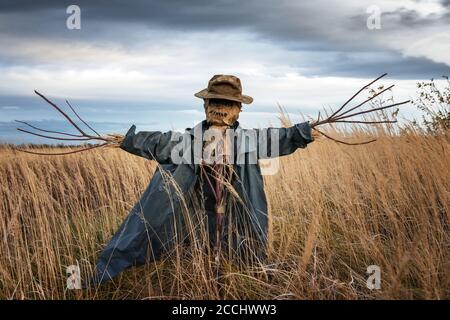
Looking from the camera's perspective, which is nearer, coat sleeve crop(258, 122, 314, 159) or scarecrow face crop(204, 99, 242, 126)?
coat sleeve crop(258, 122, 314, 159)

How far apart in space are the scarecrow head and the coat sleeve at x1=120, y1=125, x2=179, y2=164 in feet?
1.06

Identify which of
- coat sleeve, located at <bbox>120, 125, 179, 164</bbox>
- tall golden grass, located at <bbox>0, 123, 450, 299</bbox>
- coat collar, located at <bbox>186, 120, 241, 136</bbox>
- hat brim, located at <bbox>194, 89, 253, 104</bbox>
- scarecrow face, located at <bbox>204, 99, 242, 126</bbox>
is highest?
hat brim, located at <bbox>194, 89, 253, 104</bbox>

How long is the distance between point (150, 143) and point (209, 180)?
0.49m

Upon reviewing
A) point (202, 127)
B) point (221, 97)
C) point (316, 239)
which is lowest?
point (316, 239)

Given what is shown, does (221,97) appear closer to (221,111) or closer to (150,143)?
(221,111)

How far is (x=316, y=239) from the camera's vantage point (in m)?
3.56

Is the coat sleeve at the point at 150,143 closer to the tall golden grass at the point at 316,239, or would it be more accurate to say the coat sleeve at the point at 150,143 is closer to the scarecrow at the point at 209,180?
the scarecrow at the point at 209,180

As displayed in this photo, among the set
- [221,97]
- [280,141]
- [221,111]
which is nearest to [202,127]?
[221,111]

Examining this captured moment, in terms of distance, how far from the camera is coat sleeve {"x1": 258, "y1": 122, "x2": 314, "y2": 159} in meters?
3.19

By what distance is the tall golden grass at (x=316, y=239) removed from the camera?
9.22 feet

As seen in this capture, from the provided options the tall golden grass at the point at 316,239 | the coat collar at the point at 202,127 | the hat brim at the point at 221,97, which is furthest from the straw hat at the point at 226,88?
the tall golden grass at the point at 316,239

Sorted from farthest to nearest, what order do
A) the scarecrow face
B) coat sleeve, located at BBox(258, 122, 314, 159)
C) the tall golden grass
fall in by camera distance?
the scarecrow face
coat sleeve, located at BBox(258, 122, 314, 159)
the tall golden grass

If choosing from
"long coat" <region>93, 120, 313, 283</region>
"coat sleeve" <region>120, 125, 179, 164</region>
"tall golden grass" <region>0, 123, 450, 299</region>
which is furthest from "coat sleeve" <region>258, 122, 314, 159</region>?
"coat sleeve" <region>120, 125, 179, 164</region>

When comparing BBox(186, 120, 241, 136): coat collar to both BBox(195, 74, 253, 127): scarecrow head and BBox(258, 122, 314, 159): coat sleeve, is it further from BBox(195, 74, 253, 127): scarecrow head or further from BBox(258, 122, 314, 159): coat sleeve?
BBox(258, 122, 314, 159): coat sleeve
